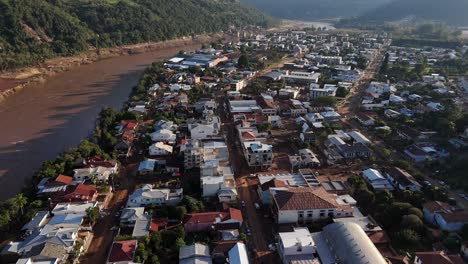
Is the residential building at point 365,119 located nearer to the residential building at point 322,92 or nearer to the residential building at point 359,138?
the residential building at point 359,138

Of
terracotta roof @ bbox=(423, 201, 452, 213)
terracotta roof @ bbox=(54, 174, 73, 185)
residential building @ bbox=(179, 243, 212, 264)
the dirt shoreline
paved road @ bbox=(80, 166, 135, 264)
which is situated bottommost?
terracotta roof @ bbox=(423, 201, 452, 213)

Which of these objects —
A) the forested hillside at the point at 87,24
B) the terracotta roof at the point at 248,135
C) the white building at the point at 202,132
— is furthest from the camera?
the forested hillside at the point at 87,24

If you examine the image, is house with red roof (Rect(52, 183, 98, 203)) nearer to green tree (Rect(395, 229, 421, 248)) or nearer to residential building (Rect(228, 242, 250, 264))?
residential building (Rect(228, 242, 250, 264))

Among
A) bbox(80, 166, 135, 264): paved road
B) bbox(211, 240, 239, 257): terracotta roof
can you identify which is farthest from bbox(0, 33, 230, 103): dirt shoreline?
bbox(211, 240, 239, 257): terracotta roof

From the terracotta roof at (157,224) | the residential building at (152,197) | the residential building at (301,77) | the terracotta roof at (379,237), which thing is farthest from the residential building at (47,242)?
the residential building at (301,77)

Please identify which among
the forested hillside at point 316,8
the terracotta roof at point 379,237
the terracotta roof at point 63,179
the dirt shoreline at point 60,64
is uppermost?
the forested hillside at point 316,8
